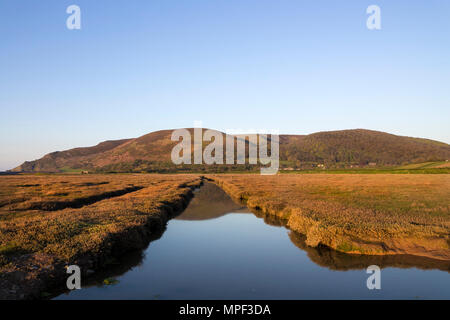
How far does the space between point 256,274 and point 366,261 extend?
5947mm

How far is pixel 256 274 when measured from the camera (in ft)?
46.1

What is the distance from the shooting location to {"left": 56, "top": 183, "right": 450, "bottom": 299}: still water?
11641 mm

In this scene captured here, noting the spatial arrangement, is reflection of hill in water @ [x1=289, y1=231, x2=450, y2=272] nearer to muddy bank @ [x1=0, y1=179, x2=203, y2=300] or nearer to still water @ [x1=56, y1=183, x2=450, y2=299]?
still water @ [x1=56, y1=183, x2=450, y2=299]

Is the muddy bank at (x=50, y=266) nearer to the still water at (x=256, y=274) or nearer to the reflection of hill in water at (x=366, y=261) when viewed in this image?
the still water at (x=256, y=274)

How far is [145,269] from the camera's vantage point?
48.2 ft

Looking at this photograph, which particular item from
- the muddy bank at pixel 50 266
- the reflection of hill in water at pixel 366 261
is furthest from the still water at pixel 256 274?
the muddy bank at pixel 50 266

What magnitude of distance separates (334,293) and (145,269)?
348 inches

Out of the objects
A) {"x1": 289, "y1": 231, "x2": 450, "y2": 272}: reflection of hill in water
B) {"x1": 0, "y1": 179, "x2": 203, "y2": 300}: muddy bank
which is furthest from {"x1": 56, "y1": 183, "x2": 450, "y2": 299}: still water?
{"x1": 0, "y1": 179, "x2": 203, "y2": 300}: muddy bank

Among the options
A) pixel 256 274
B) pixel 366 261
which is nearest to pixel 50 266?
pixel 256 274

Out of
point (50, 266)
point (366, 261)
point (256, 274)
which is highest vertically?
point (50, 266)

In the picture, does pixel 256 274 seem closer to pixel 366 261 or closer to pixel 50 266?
pixel 366 261

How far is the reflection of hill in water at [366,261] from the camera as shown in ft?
47.3
